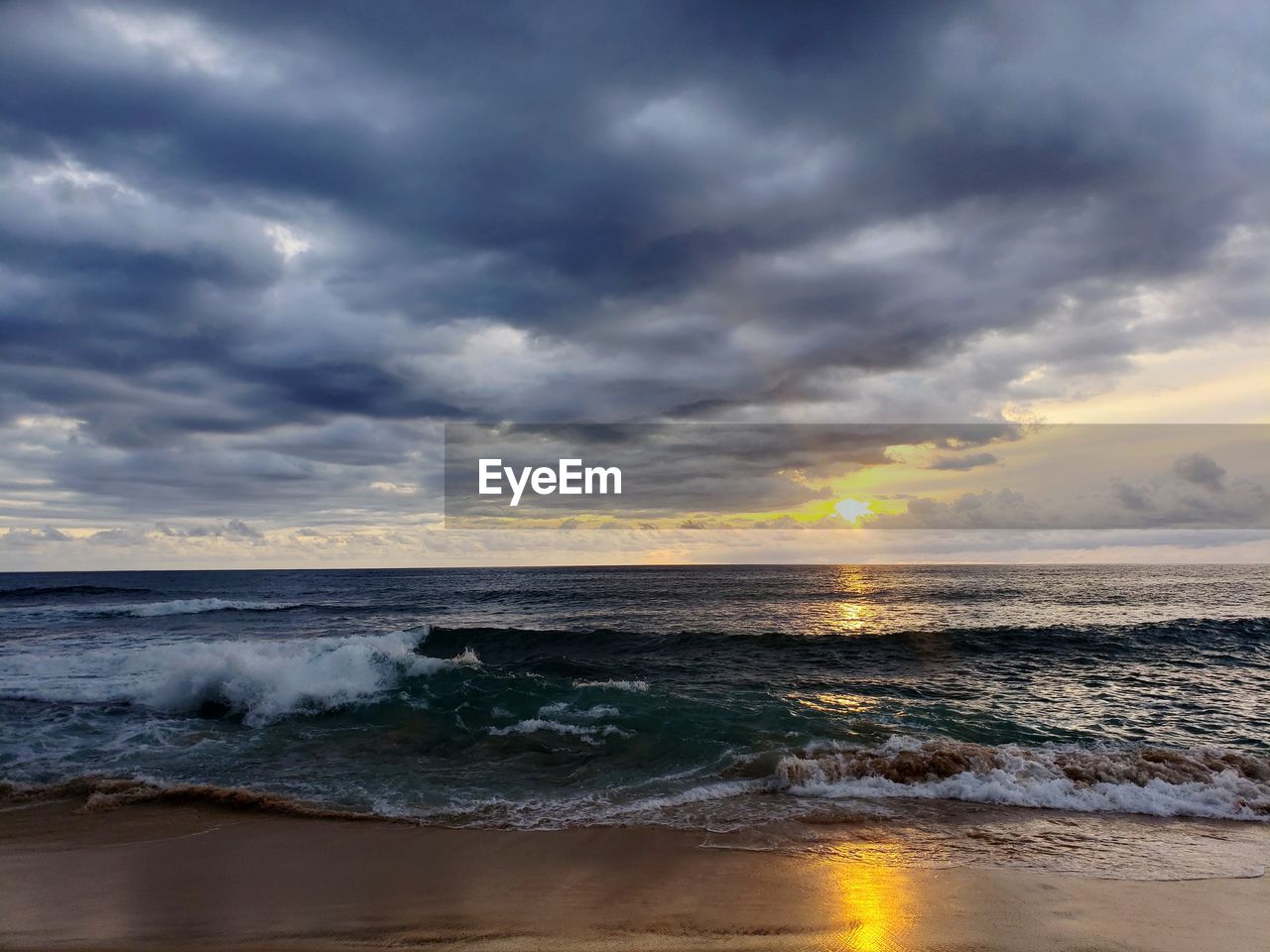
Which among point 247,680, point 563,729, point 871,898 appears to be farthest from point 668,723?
point 247,680

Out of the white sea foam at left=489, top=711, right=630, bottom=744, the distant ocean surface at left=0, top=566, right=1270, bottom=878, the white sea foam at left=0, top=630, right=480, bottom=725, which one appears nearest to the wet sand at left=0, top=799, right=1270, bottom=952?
the distant ocean surface at left=0, top=566, right=1270, bottom=878

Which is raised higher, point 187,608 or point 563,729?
point 563,729

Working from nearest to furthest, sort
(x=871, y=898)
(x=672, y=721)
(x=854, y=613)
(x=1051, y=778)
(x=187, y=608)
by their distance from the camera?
(x=871, y=898) < (x=1051, y=778) < (x=672, y=721) < (x=854, y=613) < (x=187, y=608)

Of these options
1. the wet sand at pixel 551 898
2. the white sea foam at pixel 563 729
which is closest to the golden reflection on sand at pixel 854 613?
the white sea foam at pixel 563 729

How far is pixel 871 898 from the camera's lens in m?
6.15

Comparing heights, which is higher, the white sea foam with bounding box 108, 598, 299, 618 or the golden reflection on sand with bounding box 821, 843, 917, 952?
the golden reflection on sand with bounding box 821, 843, 917, 952

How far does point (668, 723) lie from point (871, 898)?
7487 mm

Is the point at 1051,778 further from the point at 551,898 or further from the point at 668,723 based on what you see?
the point at 551,898

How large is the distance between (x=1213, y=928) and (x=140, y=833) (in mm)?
11331

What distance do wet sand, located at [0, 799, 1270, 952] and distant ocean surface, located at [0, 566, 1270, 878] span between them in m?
1.27

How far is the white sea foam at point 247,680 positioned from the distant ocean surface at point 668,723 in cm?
7

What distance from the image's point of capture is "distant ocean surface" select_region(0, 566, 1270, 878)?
31.8 ft

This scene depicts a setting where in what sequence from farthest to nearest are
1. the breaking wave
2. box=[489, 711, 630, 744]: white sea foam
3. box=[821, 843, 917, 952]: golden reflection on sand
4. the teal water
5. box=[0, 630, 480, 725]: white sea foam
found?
box=[0, 630, 480, 725]: white sea foam < box=[489, 711, 630, 744]: white sea foam < the teal water < the breaking wave < box=[821, 843, 917, 952]: golden reflection on sand

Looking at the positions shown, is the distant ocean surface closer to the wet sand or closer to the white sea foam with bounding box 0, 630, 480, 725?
the white sea foam with bounding box 0, 630, 480, 725
